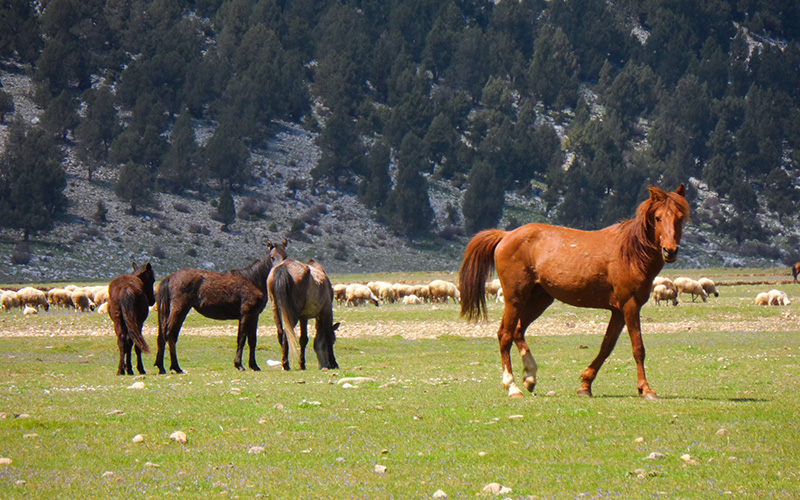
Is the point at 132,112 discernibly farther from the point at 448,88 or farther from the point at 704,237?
the point at 704,237

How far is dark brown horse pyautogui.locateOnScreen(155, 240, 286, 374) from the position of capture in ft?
63.0

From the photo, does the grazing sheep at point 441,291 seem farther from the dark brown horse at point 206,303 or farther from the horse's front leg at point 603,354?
the horse's front leg at point 603,354

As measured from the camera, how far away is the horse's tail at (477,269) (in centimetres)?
1413

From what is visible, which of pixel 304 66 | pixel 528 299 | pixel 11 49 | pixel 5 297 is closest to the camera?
pixel 528 299

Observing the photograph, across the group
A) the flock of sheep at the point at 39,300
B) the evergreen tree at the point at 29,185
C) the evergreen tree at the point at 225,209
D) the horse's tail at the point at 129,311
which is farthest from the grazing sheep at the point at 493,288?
the evergreen tree at the point at 225,209

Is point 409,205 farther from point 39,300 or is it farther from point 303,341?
point 303,341

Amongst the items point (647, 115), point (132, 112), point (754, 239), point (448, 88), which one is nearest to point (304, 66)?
point (448, 88)

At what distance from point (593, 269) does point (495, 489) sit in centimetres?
600

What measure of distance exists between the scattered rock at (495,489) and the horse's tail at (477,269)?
690cm

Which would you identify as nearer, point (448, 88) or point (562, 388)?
point (562, 388)

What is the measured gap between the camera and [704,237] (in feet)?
420

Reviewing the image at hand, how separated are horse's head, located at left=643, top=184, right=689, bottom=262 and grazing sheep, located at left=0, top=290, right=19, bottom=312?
141 ft

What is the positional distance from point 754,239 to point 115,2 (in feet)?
320

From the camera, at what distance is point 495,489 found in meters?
7.13
